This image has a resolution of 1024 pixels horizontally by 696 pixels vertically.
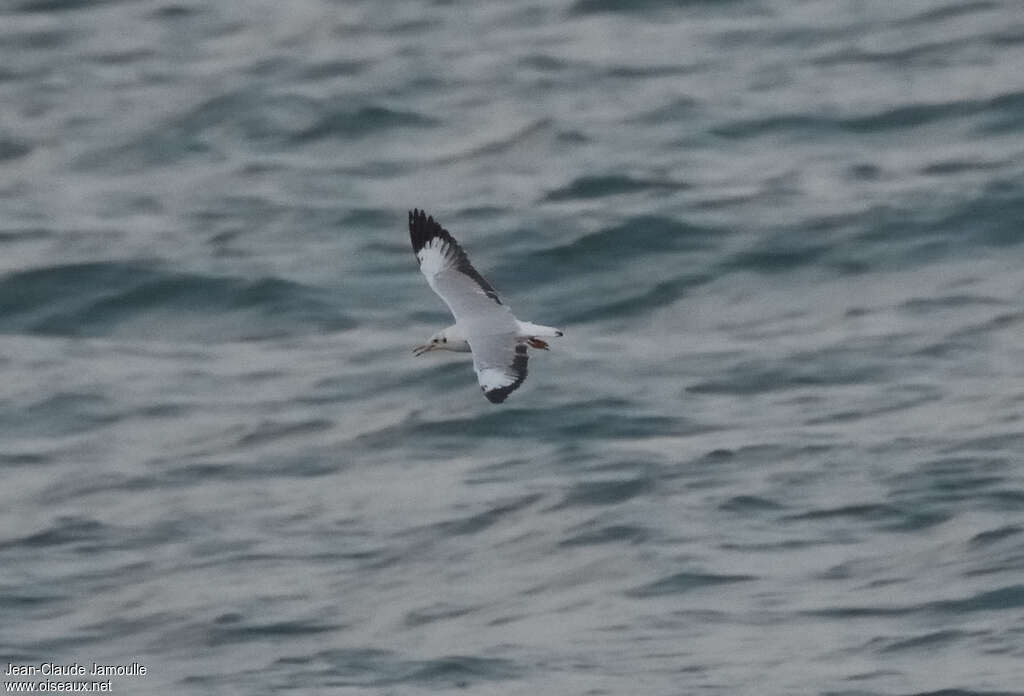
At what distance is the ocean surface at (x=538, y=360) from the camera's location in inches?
537

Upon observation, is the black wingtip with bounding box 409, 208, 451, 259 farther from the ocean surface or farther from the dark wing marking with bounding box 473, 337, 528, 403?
the ocean surface

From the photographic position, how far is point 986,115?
20125 millimetres

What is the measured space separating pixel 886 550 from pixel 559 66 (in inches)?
375

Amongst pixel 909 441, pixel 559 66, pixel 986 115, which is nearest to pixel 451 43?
pixel 559 66

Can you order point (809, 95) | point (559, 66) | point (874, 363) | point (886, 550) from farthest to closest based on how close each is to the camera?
1. point (559, 66)
2. point (809, 95)
3. point (874, 363)
4. point (886, 550)

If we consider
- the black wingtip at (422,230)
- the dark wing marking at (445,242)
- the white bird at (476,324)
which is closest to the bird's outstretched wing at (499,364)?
the white bird at (476,324)

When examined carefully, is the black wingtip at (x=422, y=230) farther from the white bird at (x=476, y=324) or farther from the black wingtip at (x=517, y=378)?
the black wingtip at (x=517, y=378)

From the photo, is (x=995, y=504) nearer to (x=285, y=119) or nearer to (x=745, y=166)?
(x=745, y=166)

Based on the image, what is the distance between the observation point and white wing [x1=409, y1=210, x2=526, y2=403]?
11.2 metres

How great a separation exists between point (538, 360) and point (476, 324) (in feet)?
16.4

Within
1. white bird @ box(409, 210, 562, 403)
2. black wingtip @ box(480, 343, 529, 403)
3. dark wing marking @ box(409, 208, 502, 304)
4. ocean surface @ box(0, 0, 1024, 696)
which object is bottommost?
ocean surface @ box(0, 0, 1024, 696)

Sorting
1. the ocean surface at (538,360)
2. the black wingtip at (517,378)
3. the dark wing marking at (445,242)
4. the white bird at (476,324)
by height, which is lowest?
the ocean surface at (538,360)

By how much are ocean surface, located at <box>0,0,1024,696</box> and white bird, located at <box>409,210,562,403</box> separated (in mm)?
2099

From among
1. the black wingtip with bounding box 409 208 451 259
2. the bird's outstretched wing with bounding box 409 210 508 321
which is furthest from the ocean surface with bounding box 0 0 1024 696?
the black wingtip with bounding box 409 208 451 259
